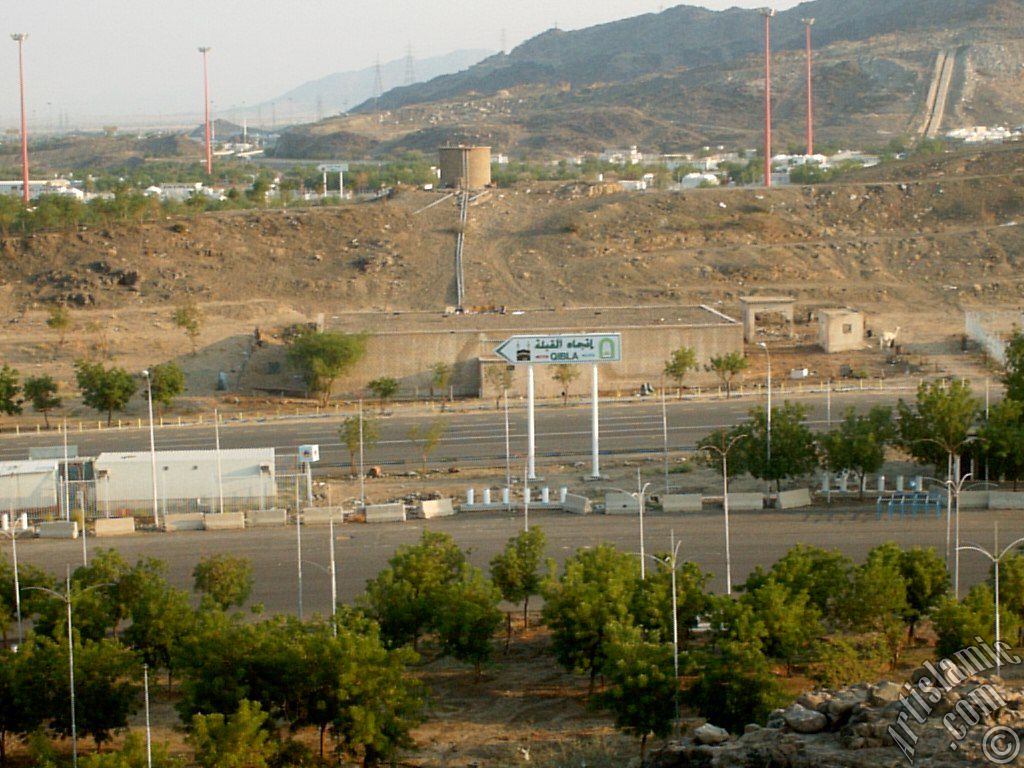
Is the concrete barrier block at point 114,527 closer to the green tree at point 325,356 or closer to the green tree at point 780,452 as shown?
the green tree at point 780,452

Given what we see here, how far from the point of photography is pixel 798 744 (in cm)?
1730

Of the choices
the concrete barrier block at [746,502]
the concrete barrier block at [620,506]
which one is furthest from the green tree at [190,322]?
the concrete barrier block at [746,502]

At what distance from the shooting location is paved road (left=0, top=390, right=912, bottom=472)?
1598 inches

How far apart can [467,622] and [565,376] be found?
24234 millimetres

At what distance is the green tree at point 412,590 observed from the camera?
24281 mm

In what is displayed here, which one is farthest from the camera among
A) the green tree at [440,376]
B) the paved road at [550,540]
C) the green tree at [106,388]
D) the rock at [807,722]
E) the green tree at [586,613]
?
the green tree at [440,376]

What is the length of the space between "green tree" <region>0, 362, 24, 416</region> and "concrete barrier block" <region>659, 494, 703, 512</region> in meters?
21.9

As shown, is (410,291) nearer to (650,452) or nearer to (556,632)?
(650,452)

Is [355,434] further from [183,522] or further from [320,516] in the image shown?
[183,522]

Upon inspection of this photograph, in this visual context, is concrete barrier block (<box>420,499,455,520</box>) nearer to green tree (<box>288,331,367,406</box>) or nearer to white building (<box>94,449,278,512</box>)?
white building (<box>94,449,278,512</box>)

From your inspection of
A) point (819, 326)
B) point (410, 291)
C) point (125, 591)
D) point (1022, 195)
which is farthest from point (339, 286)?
point (125, 591)

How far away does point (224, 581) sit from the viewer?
2622 centimetres

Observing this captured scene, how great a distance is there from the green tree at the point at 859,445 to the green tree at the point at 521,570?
10.5 m

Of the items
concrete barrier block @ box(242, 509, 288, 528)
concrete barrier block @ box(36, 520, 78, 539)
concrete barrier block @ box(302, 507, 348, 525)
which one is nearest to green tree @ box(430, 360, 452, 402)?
concrete barrier block @ box(302, 507, 348, 525)
